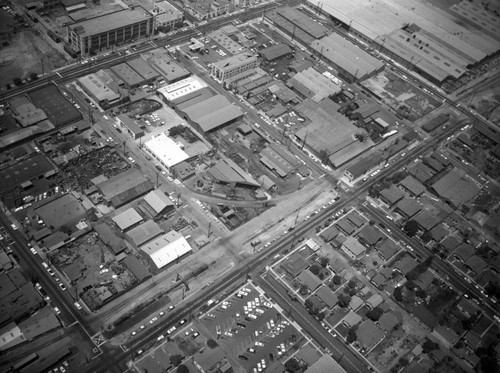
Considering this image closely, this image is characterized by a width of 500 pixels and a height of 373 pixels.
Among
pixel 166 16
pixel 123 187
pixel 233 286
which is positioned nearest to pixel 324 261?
pixel 233 286

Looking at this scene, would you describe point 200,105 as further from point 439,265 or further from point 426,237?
point 439,265

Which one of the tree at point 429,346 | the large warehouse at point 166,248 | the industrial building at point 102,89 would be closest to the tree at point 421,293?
the tree at point 429,346

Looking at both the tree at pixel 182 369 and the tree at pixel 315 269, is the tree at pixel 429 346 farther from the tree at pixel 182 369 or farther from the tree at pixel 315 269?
the tree at pixel 182 369

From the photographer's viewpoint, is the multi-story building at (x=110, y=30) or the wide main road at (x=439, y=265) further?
the multi-story building at (x=110, y=30)

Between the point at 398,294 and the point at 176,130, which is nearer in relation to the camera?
the point at 398,294

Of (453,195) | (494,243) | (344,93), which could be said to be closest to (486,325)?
(494,243)

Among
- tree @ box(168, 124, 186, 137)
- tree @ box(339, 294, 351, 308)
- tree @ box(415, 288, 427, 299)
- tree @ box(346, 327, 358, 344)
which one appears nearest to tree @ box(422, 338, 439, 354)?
tree @ box(415, 288, 427, 299)
